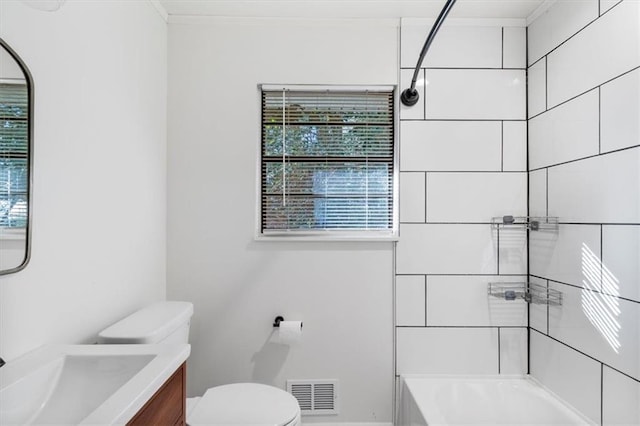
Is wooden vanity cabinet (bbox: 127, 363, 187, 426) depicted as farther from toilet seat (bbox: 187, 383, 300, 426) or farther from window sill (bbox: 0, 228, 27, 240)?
window sill (bbox: 0, 228, 27, 240)

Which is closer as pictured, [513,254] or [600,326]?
[600,326]

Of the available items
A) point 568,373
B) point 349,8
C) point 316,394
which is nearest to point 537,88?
point 349,8

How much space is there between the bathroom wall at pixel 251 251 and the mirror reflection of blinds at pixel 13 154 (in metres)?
0.91

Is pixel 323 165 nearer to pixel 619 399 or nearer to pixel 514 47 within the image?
pixel 514 47

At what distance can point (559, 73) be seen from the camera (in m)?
1.61

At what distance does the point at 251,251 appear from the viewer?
1.83 m

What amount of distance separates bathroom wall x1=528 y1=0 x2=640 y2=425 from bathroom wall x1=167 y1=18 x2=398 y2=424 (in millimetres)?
808

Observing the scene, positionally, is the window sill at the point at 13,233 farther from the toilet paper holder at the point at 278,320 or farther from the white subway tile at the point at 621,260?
the white subway tile at the point at 621,260

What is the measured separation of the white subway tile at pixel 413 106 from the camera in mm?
1853

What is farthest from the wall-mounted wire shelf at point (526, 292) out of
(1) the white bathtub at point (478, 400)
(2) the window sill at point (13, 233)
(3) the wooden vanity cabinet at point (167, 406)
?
(2) the window sill at point (13, 233)

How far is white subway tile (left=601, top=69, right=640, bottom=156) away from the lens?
123 cm

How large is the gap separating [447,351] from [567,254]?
78cm

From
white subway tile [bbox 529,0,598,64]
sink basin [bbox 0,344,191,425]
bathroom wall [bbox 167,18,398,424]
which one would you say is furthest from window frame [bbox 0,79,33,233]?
white subway tile [bbox 529,0,598,64]

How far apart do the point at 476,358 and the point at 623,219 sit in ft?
3.32
